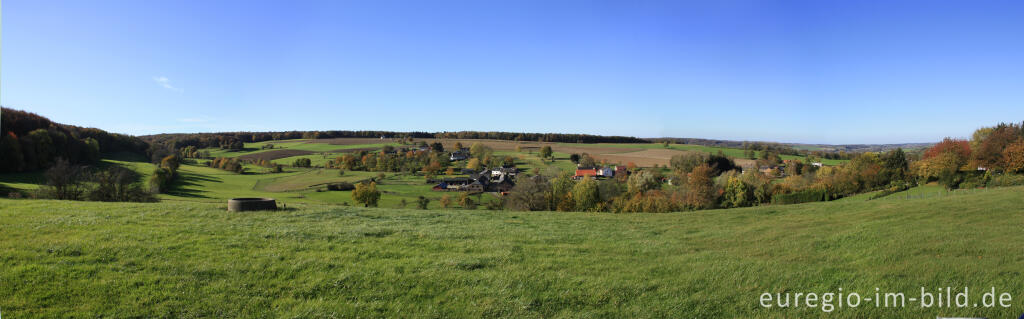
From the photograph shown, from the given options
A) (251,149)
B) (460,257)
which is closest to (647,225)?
(460,257)

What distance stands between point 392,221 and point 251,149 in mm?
102343

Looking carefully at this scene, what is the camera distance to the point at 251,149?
3935 inches

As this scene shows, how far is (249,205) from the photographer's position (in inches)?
635

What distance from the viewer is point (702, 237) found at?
45.1 feet

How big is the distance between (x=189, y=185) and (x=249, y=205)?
5411 cm

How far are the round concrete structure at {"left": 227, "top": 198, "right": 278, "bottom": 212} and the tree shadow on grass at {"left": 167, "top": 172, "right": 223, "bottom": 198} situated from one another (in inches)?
1639

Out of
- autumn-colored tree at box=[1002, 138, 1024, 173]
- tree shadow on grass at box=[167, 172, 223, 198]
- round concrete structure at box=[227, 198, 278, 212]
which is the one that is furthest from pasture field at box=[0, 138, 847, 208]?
autumn-colored tree at box=[1002, 138, 1024, 173]

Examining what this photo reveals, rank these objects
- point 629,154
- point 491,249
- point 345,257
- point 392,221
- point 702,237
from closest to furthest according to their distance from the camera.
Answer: point 345,257 → point 491,249 → point 702,237 → point 392,221 → point 629,154

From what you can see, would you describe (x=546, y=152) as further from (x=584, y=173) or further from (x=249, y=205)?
(x=249, y=205)

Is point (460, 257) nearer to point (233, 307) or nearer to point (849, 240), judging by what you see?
point (233, 307)

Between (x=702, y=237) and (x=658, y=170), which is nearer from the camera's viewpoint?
(x=702, y=237)

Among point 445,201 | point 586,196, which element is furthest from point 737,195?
point 445,201

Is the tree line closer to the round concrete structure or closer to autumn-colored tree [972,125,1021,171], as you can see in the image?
the round concrete structure

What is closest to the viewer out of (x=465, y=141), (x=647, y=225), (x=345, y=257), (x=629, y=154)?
(x=345, y=257)
